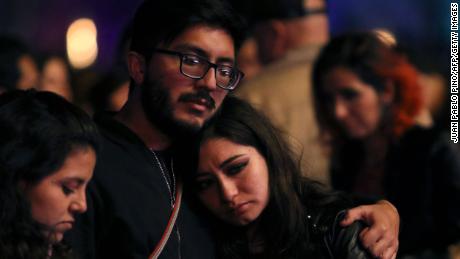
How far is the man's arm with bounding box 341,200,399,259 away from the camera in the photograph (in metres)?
3.56

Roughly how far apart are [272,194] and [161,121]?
62 cm

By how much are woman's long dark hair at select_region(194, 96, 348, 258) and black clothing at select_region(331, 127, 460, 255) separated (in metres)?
1.25

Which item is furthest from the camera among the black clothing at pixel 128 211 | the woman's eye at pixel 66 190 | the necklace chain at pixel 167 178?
the necklace chain at pixel 167 178

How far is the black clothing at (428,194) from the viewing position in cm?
490

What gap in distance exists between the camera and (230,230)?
3.74 metres

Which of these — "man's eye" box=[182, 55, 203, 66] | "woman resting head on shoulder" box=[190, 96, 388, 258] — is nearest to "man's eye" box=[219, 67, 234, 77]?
"man's eye" box=[182, 55, 203, 66]

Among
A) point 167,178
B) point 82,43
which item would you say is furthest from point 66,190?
point 82,43

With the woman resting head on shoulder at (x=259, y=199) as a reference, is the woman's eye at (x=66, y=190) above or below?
above

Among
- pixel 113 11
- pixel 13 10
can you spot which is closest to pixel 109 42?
pixel 113 11

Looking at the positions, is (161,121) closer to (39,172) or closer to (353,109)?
(39,172)

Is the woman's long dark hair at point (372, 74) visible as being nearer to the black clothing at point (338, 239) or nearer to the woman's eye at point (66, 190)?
the black clothing at point (338, 239)

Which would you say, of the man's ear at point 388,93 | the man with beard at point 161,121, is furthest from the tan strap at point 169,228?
the man's ear at point 388,93

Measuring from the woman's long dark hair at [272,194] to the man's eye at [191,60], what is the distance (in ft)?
0.87

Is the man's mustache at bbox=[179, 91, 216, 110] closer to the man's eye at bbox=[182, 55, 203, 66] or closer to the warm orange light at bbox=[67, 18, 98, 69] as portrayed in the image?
the man's eye at bbox=[182, 55, 203, 66]
